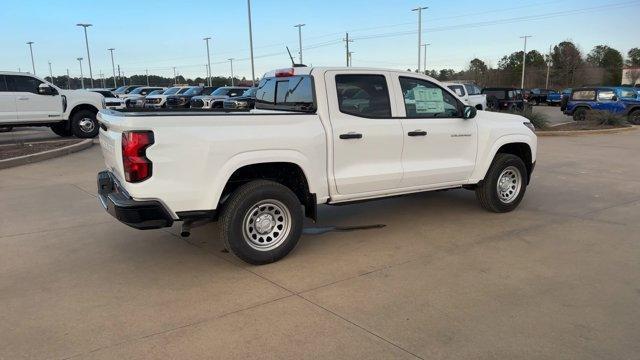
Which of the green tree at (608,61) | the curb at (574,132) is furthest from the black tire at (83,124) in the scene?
the green tree at (608,61)

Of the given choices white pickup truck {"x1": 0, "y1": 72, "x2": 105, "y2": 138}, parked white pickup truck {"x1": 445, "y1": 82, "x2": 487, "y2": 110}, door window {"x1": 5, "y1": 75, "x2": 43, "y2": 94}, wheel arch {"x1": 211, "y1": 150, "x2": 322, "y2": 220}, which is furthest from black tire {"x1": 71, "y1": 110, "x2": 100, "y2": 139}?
parked white pickup truck {"x1": 445, "y1": 82, "x2": 487, "y2": 110}

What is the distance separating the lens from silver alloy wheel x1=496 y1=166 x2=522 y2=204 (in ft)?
21.9

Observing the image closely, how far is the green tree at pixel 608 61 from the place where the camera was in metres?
79.2

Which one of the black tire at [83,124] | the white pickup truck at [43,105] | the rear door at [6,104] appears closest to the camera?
the rear door at [6,104]

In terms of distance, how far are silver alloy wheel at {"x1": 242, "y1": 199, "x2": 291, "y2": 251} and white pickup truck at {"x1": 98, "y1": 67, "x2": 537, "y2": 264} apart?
1 cm

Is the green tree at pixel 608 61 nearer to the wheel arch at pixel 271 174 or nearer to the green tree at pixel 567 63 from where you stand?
the green tree at pixel 567 63

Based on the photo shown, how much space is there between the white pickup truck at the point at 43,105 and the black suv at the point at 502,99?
1915 cm

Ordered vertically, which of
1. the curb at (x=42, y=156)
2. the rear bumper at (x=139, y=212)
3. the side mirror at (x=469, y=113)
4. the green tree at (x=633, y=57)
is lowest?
the curb at (x=42, y=156)

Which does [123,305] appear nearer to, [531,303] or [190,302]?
[190,302]

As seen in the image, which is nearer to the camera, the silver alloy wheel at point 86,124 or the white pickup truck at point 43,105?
the white pickup truck at point 43,105

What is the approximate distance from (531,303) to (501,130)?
118 inches

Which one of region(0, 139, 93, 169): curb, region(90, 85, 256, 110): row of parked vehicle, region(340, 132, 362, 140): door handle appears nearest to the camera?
region(340, 132, 362, 140): door handle

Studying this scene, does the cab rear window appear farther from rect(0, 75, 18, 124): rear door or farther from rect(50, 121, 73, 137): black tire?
rect(50, 121, 73, 137): black tire

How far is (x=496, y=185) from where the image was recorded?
6.54m
